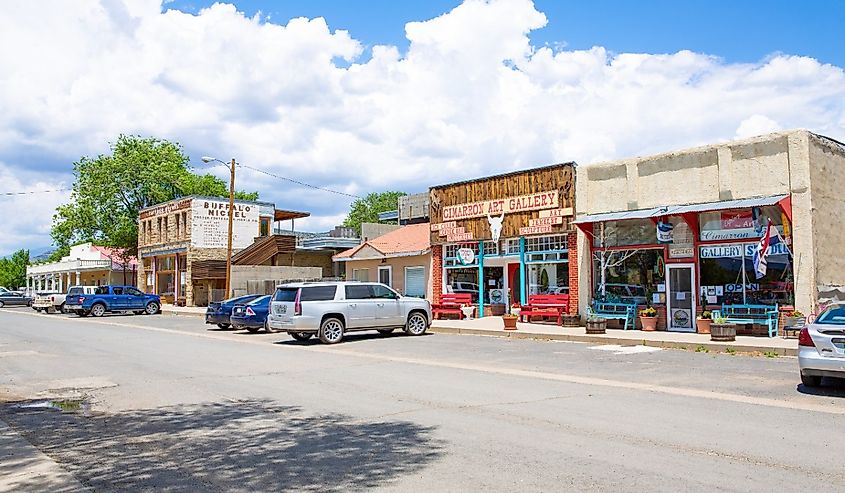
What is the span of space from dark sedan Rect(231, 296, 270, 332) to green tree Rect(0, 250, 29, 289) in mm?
95199

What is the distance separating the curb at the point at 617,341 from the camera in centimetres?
1616

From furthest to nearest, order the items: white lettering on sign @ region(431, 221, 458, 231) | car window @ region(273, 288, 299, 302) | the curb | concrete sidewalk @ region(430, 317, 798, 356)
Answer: white lettering on sign @ region(431, 221, 458, 231) < car window @ region(273, 288, 299, 302) < concrete sidewalk @ region(430, 317, 798, 356) < the curb

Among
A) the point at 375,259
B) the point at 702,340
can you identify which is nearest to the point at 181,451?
the point at 702,340

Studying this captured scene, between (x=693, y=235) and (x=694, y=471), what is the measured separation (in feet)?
52.6

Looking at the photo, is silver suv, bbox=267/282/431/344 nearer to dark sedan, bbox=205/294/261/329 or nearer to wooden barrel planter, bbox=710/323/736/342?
dark sedan, bbox=205/294/261/329

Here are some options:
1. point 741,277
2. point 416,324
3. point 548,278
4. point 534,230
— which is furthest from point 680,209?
point 416,324

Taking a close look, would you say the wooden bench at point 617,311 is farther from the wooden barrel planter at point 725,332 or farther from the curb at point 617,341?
the wooden barrel planter at point 725,332

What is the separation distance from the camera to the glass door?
21328 mm

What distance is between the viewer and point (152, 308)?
40.2 metres

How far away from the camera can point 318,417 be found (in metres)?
9.10

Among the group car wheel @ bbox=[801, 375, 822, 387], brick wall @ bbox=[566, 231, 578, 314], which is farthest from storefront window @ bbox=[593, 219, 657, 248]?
car wheel @ bbox=[801, 375, 822, 387]

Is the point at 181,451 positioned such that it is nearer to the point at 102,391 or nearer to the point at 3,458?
the point at 3,458

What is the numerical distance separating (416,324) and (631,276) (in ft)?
23.2

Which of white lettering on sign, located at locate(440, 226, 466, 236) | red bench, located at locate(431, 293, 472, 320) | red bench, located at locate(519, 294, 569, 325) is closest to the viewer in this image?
red bench, located at locate(519, 294, 569, 325)
